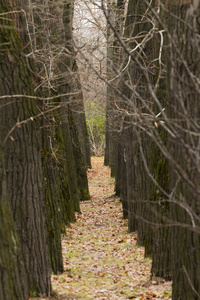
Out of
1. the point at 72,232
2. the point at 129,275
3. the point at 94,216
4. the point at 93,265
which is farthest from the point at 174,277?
the point at 94,216

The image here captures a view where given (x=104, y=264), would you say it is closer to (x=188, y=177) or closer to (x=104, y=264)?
(x=104, y=264)

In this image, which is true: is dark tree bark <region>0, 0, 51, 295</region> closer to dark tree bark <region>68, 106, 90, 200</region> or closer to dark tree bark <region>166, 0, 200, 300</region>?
dark tree bark <region>166, 0, 200, 300</region>

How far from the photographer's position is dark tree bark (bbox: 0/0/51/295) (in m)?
5.23

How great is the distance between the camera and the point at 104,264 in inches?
350

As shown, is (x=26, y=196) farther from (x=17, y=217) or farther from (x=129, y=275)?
(x=129, y=275)

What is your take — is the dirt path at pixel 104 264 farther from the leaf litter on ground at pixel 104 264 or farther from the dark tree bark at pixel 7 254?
the dark tree bark at pixel 7 254

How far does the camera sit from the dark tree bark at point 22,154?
523 centimetres

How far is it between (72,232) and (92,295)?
5.29 meters

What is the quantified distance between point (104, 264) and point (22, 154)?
4499 mm

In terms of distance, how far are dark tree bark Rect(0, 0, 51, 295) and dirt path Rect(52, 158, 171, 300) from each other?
1.08 m

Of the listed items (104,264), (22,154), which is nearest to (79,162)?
(104,264)

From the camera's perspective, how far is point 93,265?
8.80 m

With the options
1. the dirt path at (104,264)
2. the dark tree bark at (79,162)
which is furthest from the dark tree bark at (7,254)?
the dark tree bark at (79,162)

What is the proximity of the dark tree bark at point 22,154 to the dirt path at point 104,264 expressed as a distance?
3.54 feet
